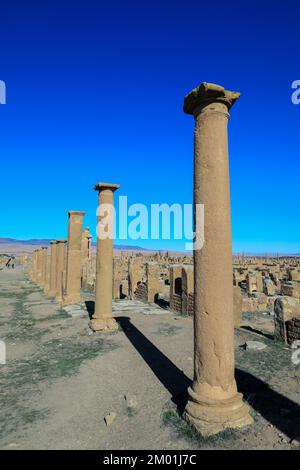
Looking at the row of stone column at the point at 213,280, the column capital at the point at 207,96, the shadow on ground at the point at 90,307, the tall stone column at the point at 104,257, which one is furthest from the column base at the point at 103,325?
the column capital at the point at 207,96

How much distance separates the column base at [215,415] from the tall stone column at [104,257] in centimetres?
586

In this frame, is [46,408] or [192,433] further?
[46,408]

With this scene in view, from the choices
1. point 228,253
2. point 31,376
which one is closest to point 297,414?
point 228,253

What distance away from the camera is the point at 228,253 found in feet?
15.0

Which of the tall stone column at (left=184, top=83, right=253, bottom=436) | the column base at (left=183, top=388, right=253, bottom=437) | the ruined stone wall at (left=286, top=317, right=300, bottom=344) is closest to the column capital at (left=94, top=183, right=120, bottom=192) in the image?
the tall stone column at (left=184, top=83, right=253, bottom=436)

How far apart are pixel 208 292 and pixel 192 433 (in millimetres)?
1755

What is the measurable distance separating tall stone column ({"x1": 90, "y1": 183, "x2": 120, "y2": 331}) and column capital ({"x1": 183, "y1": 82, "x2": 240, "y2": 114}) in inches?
215

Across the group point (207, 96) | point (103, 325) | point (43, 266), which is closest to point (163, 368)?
point (103, 325)

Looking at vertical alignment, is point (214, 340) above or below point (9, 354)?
above

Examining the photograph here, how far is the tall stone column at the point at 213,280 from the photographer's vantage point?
169 inches

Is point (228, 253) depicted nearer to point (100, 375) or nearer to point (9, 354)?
point (100, 375)

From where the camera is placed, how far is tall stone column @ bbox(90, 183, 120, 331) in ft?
32.8

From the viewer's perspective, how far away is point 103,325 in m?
9.80
